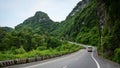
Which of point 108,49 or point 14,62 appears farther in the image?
point 108,49

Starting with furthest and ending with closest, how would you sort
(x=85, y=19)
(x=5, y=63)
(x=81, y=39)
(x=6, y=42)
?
(x=85, y=19), (x=81, y=39), (x=6, y=42), (x=5, y=63)

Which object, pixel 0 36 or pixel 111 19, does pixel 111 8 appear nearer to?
pixel 111 19

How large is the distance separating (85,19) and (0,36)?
9749 cm

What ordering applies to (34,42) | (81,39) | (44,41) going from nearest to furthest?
(34,42) → (44,41) → (81,39)

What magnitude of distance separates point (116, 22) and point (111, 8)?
275 cm

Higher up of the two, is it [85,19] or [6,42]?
[85,19]

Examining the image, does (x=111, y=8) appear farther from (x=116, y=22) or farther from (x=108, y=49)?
(x=108, y=49)

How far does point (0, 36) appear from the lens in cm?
10619

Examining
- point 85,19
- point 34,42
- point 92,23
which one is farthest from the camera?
point 85,19

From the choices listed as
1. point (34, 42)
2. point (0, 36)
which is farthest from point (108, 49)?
point (34, 42)

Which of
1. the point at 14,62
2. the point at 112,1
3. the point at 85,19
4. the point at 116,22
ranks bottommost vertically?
the point at 14,62

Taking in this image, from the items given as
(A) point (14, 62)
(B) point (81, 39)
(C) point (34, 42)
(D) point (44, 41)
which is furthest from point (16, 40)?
(A) point (14, 62)

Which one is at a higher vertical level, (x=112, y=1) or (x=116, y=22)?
(x=112, y=1)

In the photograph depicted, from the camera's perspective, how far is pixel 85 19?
193000mm
